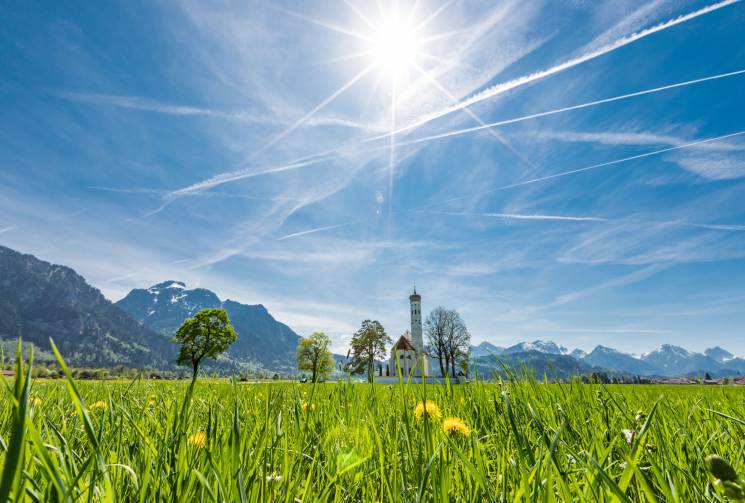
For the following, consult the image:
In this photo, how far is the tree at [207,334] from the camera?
54.4 m

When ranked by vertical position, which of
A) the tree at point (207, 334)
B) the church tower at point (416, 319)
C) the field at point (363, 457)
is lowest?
the field at point (363, 457)

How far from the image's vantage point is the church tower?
119 m

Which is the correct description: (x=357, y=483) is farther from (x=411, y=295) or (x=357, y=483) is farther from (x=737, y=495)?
(x=411, y=295)

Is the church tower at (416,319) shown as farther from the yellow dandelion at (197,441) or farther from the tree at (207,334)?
the yellow dandelion at (197,441)

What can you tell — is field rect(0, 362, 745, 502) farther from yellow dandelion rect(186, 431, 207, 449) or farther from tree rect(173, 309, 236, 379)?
tree rect(173, 309, 236, 379)

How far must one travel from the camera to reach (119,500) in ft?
3.55

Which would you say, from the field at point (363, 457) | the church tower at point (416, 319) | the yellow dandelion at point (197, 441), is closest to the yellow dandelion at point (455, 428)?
the field at point (363, 457)

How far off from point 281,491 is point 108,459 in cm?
63

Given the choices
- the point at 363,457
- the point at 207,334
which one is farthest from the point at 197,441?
the point at 207,334

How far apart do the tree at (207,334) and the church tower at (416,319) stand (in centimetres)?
7110

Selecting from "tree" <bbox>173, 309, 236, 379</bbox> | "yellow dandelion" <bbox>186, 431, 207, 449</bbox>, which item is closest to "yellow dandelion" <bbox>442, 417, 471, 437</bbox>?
"yellow dandelion" <bbox>186, 431, 207, 449</bbox>

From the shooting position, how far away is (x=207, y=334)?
54.6 meters

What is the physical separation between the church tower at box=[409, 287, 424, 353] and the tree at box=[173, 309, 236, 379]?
71105 millimetres

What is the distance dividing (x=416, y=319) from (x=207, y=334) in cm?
A: 7653
